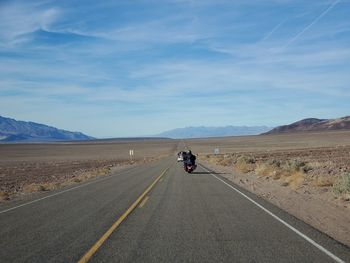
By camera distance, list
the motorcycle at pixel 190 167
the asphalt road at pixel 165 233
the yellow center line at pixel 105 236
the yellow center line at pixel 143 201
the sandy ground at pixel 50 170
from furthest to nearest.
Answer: the motorcycle at pixel 190 167 < the sandy ground at pixel 50 170 < the yellow center line at pixel 143 201 < the asphalt road at pixel 165 233 < the yellow center line at pixel 105 236

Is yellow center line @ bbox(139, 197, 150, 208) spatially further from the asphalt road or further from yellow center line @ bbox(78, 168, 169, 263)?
yellow center line @ bbox(78, 168, 169, 263)

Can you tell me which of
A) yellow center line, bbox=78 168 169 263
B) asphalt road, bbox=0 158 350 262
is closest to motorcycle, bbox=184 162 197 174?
asphalt road, bbox=0 158 350 262

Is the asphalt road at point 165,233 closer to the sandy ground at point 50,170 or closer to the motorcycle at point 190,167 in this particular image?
the sandy ground at point 50,170

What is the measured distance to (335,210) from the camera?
14.0 meters

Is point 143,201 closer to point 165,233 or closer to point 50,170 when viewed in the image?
point 165,233

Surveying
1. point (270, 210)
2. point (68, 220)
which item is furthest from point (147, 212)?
point (270, 210)

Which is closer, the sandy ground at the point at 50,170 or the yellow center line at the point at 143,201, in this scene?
the yellow center line at the point at 143,201

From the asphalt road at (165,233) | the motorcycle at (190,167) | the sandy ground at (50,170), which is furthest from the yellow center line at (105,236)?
the motorcycle at (190,167)

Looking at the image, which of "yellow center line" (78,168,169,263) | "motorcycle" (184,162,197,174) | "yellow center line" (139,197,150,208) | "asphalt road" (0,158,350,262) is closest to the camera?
"yellow center line" (78,168,169,263)

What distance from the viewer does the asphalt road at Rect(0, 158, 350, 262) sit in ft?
27.1

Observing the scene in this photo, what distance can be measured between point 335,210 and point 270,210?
1.97 meters

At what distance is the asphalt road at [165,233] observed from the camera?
8.25 meters

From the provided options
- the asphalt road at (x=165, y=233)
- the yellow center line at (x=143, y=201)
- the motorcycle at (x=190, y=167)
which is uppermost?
the motorcycle at (x=190, y=167)

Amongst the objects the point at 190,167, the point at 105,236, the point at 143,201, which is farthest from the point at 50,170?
the point at 105,236
